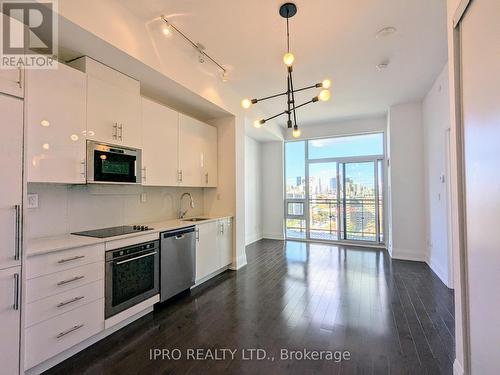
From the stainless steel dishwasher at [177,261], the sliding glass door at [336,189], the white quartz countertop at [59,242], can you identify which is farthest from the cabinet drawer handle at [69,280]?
the sliding glass door at [336,189]

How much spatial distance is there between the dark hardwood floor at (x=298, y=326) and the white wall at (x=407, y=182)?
909mm

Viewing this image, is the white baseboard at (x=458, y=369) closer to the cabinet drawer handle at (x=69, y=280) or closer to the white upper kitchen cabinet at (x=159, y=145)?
the cabinet drawer handle at (x=69, y=280)

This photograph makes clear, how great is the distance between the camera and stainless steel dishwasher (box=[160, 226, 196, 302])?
9.62 feet

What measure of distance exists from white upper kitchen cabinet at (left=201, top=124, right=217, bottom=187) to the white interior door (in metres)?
3.33

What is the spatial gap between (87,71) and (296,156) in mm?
5449

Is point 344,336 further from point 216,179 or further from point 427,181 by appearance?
point 427,181

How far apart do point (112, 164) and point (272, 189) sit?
197 inches

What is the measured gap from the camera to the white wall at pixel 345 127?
19.3 feet

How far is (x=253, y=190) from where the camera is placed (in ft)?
22.5

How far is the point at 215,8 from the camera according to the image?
2.37 metres

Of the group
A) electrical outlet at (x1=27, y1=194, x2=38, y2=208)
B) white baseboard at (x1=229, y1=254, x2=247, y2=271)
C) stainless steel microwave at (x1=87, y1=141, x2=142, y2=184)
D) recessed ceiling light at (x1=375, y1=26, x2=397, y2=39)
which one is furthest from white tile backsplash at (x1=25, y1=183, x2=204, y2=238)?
recessed ceiling light at (x1=375, y1=26, x2=397, y2=39)

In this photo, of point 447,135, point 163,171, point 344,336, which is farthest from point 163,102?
point 447,135

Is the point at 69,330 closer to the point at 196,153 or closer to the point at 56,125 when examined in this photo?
the point at 56,125

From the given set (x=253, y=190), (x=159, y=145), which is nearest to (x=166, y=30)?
(x=159, y=145)
